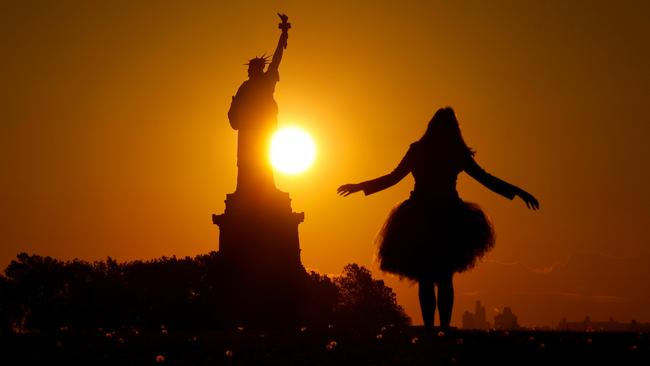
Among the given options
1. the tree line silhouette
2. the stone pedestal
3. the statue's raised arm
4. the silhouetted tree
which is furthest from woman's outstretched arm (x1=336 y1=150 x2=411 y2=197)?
the silhouetted tree

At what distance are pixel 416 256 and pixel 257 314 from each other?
458 inches

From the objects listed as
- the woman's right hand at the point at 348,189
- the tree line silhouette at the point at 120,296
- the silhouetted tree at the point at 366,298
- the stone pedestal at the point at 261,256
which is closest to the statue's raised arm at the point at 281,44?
the stone pedestal at the point at 261,256

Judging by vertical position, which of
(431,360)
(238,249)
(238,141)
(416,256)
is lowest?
(431,360)

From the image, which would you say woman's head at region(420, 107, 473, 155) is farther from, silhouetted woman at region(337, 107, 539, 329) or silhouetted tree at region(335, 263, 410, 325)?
silhouetted tree at region(335, 263, 410, 325)

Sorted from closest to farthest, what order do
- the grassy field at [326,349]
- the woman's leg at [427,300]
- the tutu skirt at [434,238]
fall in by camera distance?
1. the grassy field at [326,349]
2. the woman's leg at [427,300]
3. the tutu skirt at [434,238]

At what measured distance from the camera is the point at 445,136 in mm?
11727

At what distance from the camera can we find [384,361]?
8.60 m

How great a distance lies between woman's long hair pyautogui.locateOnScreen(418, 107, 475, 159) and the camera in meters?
11.7

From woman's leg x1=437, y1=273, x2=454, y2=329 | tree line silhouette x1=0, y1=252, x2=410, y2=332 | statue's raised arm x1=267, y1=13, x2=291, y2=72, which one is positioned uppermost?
statue's raised arm x1=267, y1=13, x2=291, y2=72

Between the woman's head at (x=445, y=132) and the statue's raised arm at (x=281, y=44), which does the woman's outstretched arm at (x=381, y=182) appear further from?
the statue's raised arm at (x=281, y=44)

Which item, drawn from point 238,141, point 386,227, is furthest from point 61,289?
point 386,227

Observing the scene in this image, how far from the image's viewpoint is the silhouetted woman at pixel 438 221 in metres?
11.3

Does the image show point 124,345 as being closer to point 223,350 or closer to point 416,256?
point 223,350

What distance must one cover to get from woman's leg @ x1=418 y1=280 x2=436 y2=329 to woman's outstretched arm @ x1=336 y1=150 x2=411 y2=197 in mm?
1888
